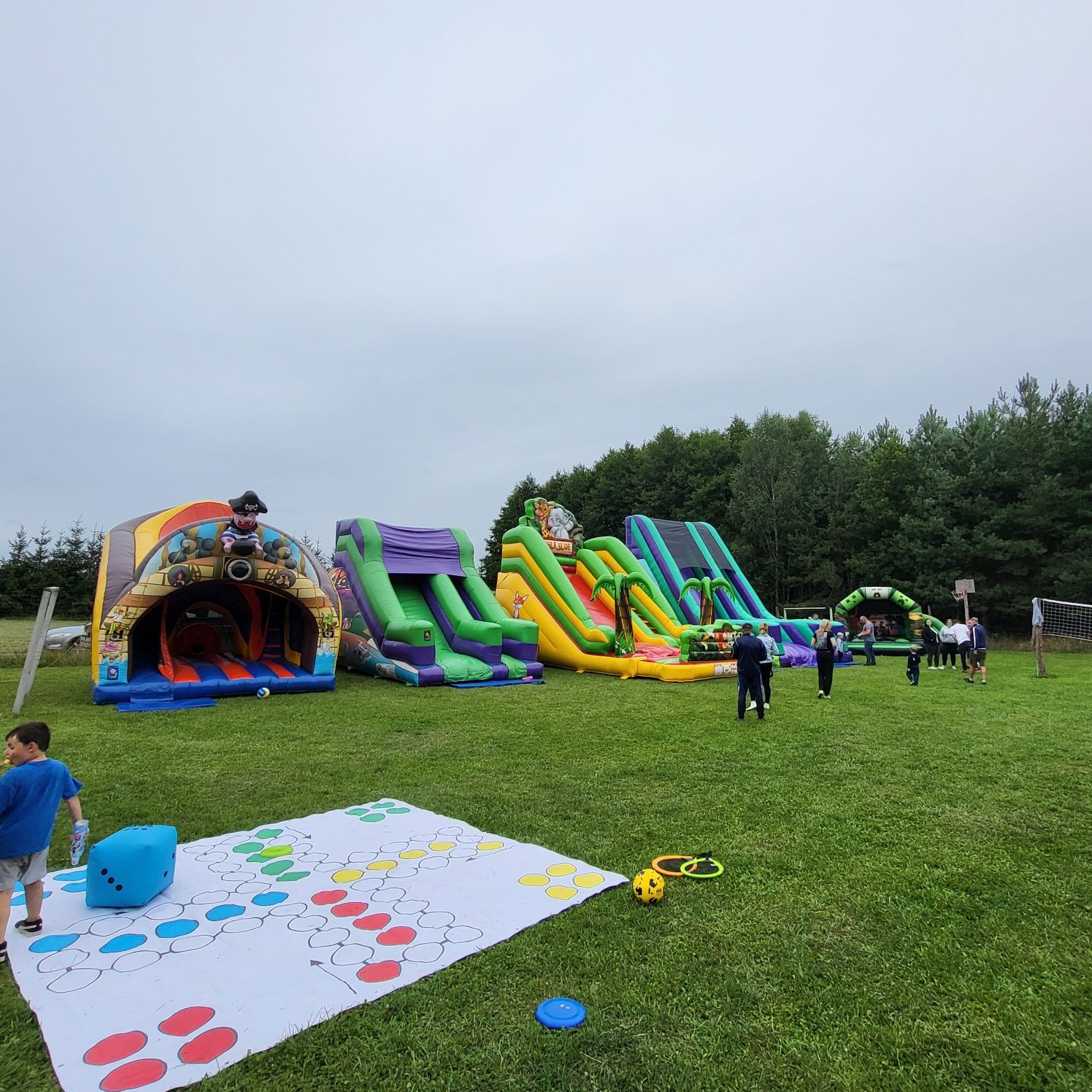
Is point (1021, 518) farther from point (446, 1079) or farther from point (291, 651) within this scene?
point (446, 1079)

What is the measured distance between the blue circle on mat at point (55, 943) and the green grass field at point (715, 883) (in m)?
0.23

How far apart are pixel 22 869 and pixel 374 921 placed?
1.46m

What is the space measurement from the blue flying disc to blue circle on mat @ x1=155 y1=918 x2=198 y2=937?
1.69 m

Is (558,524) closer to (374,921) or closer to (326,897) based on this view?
(326,897)

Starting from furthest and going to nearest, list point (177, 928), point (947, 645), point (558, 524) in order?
Answer: 1. point (558, 524)
2. point (947, 645)
3. point (177, 928)

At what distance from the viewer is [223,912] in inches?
131

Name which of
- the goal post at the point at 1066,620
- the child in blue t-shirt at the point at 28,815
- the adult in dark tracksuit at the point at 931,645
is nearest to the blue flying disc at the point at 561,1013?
the child in blue t-shirt at the point at 28,815

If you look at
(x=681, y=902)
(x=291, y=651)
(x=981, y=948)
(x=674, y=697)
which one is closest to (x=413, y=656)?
(x=291, y=651)

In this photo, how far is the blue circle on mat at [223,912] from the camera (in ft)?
10.8

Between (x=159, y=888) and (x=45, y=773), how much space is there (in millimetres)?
851

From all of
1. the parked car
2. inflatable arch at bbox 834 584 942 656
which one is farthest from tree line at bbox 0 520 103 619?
inflatable arch at bbox 834 584 942 656

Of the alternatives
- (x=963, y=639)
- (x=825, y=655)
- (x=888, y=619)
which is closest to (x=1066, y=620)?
(x=888, y=619)

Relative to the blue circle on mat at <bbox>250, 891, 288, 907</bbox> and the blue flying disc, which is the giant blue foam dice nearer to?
the blue circle on mat at <bbox>250, 891, 288, 907</bbox>

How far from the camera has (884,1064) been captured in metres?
2.21
